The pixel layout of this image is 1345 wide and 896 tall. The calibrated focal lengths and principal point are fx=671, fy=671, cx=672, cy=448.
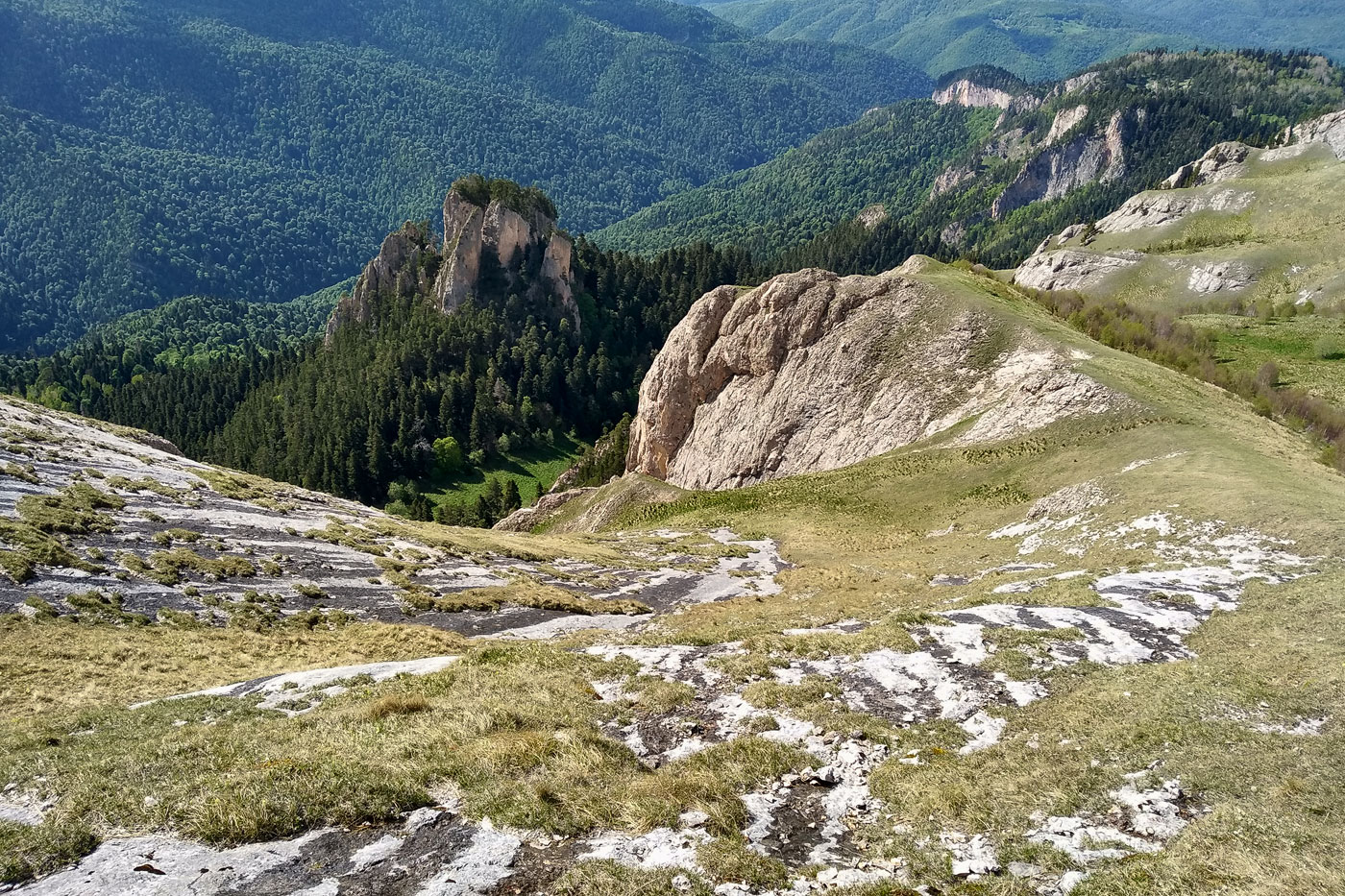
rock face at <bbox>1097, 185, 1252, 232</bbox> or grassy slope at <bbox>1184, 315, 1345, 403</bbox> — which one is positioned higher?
rock face at <bbox>1097, 185, 1252, 232</bbox>

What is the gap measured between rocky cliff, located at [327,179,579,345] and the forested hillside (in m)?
3.38

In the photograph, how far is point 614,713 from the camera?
16797mm

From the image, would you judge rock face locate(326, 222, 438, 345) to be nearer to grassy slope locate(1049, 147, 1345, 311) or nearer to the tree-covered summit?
the tree-covered summit

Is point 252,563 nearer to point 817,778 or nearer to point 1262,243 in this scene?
point 817,778

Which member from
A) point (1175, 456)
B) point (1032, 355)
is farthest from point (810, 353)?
point (1175, 456)

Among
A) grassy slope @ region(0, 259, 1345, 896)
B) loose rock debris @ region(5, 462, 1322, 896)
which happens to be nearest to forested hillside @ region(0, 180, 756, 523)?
grassy slope @ region(0, 259, 1345, 896)

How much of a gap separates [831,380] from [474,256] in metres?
120

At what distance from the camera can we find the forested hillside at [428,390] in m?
142

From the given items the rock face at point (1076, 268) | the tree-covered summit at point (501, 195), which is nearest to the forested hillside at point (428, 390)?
the tree-covered summit at point (501, 195)

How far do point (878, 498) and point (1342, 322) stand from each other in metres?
121

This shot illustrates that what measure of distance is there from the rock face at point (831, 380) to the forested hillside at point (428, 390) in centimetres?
4839

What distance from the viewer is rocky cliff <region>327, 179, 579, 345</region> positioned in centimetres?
16738

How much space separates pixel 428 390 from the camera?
150625 mm

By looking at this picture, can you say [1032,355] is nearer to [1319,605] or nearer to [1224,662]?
[1319,605]
